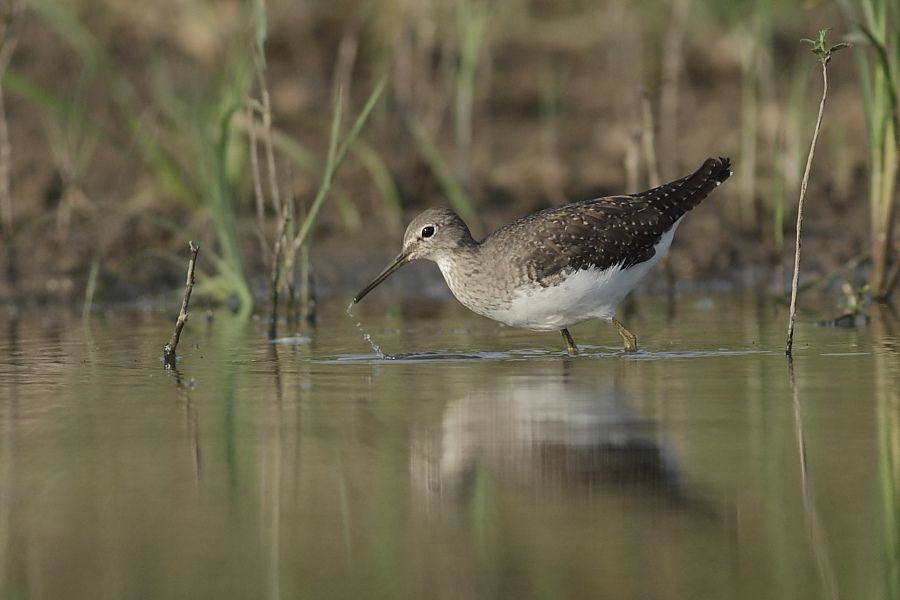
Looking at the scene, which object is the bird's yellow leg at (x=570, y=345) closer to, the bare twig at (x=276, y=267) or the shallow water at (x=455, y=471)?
the shallow water at (x=455, y=471)

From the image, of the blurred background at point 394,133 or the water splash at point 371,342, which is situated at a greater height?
the blurred background at point 394,133

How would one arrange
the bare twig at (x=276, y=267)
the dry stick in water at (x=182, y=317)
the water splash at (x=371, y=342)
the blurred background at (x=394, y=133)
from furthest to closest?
the blurred background at (x=394, y=133) → the bare twig at (x=276, y=267) → the water splash at (x=371, y=342) → the dry stick in water at (x=182, y=317)

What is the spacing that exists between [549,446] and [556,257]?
10.8ft

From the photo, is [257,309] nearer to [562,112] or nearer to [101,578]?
[562,112]

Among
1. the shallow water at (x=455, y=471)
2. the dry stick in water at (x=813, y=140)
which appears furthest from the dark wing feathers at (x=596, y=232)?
the dry stick in water at (x=813, y=140)

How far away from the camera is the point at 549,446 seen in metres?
6.18

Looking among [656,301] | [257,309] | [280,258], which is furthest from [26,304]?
[656,301]

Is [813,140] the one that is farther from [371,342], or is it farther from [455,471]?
[455,471]

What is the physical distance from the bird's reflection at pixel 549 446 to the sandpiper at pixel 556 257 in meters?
1.60

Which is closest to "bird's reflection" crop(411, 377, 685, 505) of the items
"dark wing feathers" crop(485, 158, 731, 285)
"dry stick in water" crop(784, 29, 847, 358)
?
"dry stick in water" crop(784, 29, 847, 358)

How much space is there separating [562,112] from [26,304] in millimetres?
6192

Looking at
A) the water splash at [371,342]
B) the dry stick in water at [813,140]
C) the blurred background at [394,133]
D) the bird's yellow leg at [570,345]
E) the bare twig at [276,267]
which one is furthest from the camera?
the blurred background at [394,133]

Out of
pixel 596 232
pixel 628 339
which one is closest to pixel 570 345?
pixel 628 339

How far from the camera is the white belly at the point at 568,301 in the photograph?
9172 mm
